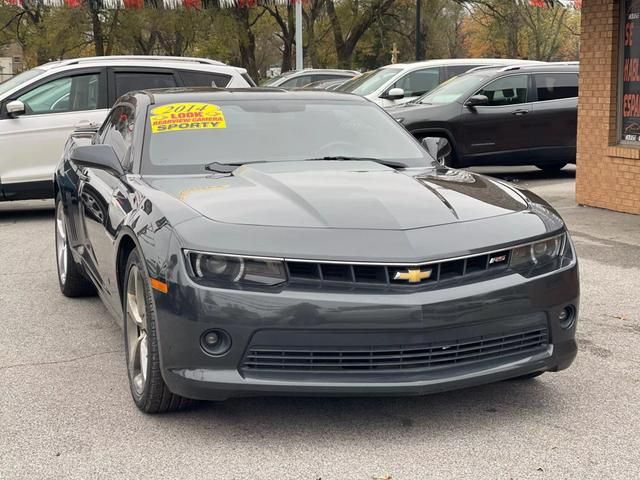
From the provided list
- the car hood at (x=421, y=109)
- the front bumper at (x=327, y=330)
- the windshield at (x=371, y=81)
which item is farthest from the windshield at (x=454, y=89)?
the front bumper at (x=327, y=330)

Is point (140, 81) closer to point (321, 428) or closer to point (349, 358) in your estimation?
point (321, 428)

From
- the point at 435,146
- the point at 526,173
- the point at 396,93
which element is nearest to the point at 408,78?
the point at 396,93

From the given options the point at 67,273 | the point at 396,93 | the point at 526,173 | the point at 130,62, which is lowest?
the point at 526,173

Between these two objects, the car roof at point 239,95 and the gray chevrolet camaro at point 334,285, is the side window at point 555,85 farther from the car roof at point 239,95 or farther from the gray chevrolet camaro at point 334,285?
the gray chevrolet camaro at point 334,285

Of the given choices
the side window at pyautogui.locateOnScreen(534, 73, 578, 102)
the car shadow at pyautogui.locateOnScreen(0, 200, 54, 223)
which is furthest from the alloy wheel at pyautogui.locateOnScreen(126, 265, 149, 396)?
the side window at pyautogui.locateOnScreen(534, 73, 578, 102)

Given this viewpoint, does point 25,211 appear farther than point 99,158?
Yes

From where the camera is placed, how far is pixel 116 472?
3773 millimetres

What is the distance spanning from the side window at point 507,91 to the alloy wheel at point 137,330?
33.7 feet

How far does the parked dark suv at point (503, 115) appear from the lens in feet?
45.4

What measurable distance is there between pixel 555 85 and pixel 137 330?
11144 mm

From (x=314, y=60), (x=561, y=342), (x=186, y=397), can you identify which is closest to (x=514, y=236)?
(x=561, y=342)

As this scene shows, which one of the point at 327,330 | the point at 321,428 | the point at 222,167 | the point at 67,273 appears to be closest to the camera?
the point at 327,330

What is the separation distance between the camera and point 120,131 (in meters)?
6.07

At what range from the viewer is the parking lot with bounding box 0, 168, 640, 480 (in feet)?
12.4
